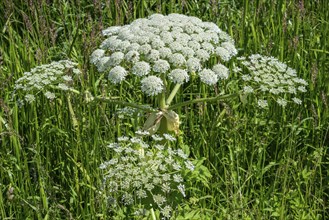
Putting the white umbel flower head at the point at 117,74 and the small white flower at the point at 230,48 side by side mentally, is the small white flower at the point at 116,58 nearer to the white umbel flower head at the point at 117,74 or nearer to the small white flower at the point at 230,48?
the white umbel flower head at the point at 117,74

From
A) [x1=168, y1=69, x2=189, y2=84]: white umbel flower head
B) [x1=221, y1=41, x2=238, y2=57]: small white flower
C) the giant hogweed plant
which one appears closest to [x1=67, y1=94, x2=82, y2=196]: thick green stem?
the giant hogweed plant

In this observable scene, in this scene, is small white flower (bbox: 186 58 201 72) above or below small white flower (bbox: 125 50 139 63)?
below

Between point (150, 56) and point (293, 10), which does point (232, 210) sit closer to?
point (150, 56)

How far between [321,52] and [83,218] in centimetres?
198

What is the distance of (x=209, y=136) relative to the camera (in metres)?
3.73

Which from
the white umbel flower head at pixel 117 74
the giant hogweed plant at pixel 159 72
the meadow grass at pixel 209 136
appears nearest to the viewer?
the giant hogweed plant at pixel 159 72

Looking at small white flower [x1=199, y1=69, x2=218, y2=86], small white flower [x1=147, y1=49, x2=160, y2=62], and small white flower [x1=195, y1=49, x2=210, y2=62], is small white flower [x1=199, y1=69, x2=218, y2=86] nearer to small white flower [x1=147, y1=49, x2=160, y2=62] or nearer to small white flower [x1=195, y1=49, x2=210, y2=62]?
small white flower [x1=195, y1=49, x2=210, y2=62]

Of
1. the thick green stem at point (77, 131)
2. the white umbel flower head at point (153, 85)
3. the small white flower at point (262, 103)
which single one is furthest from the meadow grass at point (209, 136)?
the white umbel flower head at point (153, 85)

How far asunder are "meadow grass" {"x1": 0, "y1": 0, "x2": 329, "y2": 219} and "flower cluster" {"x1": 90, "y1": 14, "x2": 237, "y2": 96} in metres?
0.29

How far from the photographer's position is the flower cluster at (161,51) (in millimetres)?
2885

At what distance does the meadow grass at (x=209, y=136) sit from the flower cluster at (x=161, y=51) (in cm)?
29

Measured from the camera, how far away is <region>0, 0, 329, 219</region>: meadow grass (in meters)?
3.33

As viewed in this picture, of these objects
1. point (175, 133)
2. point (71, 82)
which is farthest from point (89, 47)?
point (175, 133)

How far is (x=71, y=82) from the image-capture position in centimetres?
333
